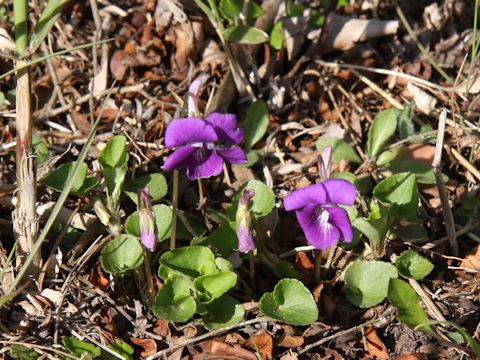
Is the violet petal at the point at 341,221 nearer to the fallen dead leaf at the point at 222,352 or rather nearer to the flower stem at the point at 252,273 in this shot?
the flower stem at the point at 252,273

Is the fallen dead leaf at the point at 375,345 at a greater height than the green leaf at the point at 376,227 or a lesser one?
lesser

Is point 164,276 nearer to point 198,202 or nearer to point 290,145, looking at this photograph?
point 198,202

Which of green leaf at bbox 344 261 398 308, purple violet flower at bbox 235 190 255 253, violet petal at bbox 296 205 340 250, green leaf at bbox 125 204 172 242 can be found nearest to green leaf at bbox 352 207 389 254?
green leaf at bbox 344 261 398 308

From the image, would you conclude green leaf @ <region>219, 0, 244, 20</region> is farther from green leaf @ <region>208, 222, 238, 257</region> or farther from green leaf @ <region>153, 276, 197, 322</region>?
green leaf @ <region>153, 276, 197, 322</region>

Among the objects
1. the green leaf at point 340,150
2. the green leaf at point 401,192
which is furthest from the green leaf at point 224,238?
the green leaf at point 340,150

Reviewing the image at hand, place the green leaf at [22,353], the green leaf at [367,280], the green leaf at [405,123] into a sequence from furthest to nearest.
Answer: the green leaf at [405,123], the green leaf at [367,280], the green leaf at [22,353]

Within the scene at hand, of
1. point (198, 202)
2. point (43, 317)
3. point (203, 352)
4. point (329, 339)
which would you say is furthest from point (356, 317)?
point (43, 317)
